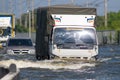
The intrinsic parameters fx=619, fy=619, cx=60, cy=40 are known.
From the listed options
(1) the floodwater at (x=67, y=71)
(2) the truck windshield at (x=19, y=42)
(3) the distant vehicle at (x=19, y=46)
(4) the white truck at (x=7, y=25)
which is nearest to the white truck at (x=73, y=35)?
(1) the floodwater at (x=67, y=71)

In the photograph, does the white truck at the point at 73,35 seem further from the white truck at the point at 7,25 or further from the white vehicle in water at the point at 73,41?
the white truck at the point at 7,25

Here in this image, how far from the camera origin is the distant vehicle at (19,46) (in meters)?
43.3

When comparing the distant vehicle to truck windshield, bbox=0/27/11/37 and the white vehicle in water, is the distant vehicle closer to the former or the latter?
the white vehicle in water

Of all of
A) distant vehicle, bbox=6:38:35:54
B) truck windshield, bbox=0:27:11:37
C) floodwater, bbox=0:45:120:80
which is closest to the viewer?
floodwater, bbox=0:45:120:80

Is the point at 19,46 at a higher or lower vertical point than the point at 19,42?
lower

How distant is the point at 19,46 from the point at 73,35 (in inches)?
486

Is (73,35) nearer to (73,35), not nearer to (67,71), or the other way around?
(73,35)

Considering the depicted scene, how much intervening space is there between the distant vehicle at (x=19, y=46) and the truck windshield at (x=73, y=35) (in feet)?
37.4

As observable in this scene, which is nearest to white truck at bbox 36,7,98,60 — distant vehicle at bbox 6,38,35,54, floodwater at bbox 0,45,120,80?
floodwater at bbox 0,45,120,80

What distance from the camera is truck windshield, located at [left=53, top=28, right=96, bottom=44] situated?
31955 millimetres

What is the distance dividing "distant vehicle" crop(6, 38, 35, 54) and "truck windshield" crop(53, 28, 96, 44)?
1139 centimetres

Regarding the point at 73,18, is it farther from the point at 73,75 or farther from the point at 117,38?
the point at 117,38

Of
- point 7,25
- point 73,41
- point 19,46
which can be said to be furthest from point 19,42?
point 7,25

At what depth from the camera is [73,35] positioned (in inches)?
1259
